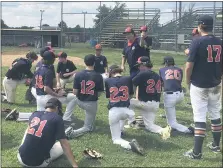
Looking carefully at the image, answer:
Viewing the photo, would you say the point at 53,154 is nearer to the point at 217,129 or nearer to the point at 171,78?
the point at 217,129

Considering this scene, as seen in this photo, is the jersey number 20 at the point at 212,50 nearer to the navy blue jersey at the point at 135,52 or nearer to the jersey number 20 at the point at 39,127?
the jersey number 20 at the point at 39,127

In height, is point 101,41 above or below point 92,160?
above

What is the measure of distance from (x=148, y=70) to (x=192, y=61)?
1.80 m

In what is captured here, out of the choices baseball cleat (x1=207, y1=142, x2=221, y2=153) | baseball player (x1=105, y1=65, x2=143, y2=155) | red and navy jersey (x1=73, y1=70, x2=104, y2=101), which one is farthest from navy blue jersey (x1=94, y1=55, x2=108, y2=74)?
baseball cleat (x1=207, y1=142, x2=221, y2=153)

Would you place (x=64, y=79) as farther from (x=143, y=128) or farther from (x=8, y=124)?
(x=143, y=128)

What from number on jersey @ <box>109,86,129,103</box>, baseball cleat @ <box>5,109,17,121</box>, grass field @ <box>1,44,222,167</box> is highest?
number on jersey @ <box>109,86,129,103</box>

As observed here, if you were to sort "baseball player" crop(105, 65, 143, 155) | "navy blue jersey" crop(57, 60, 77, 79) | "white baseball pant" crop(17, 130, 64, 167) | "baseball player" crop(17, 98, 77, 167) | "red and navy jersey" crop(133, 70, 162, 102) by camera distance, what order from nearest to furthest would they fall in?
"baseball player" crop(17, 98, 77, 167) < "white baseball pant" crop(17, 130, 64, 167) < "baseball player" crop(105, 65, 143, 155) < "red and navy jersey" crop(133, 70, 162, 102) < "navy blue jersey" crop(57, 60, 77, 79)

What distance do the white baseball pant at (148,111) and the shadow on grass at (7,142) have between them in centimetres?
246

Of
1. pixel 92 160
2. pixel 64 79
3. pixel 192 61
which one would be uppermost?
pixel 192 61

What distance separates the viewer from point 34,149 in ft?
17.3

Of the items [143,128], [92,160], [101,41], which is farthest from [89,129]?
[101,41]

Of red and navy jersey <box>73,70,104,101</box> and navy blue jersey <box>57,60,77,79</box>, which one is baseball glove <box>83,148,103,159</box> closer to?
red and navy jersey <box>73,70,104,101</box>

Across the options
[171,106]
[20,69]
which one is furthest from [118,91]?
[20,69]

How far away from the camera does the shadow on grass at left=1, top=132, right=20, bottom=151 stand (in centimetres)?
651
